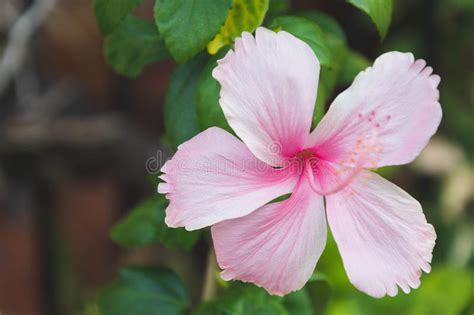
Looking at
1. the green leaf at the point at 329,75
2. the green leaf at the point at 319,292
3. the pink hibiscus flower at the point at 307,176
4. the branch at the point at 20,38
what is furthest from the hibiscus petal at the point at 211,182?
the branch at the point at 20,38

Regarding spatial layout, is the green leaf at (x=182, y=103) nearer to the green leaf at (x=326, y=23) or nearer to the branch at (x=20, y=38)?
the green leaf at (x=326, y=23)

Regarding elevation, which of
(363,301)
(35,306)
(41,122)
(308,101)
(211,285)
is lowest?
(35,306)

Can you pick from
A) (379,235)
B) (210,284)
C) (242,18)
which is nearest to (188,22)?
(242,18)

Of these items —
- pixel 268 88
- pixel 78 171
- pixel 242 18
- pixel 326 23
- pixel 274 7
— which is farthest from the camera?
pixel 78 171

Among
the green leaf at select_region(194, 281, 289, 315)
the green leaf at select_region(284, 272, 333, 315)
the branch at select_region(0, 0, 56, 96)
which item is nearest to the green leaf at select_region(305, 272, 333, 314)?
the green leaf at select_region(284, 272, 333, 315)

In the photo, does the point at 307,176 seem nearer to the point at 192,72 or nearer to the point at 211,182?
the point at 211,182

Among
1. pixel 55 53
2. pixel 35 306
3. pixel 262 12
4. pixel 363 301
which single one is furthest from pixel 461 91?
pixel 262 12

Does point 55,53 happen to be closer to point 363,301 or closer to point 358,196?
point 363,301
